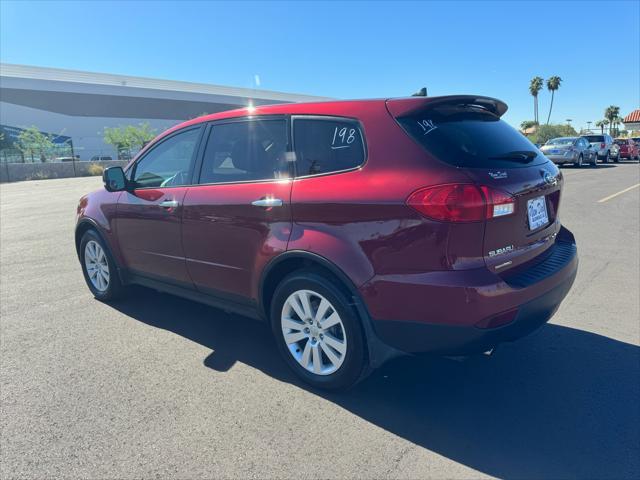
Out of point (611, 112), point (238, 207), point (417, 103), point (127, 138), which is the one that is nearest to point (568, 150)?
point (417, 103)

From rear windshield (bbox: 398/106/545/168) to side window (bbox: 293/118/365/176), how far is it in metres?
0.32

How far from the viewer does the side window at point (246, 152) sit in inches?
126

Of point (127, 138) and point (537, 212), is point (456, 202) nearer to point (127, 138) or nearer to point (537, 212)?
point (537, 212)

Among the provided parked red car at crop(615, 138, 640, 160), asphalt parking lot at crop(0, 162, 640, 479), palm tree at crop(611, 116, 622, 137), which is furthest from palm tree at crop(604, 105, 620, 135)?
asphalt parking lot at crop(0, 162, 640, 479)

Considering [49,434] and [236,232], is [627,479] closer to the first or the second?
[236,232]

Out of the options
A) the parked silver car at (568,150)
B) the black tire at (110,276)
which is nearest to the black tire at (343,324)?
the black tire at (110,276)

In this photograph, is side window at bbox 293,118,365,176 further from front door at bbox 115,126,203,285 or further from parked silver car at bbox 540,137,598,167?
parked silver car at bbox 540,137,598,167

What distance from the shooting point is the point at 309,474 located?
2.27m

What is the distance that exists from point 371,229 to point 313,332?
847mm

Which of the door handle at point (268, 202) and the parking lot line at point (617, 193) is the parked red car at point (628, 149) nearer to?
the parking lot line at point (617, 193)

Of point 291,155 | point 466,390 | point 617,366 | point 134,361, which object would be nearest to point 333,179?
point 291,155

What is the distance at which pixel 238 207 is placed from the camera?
3.23 metres

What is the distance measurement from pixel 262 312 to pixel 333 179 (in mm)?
1141

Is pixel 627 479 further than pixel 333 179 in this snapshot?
No
